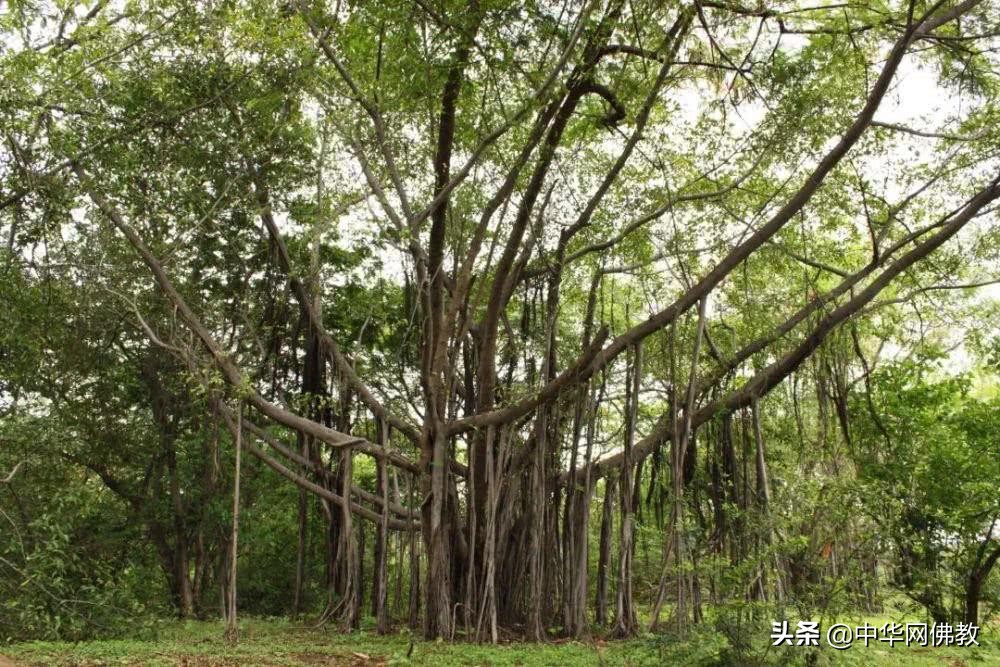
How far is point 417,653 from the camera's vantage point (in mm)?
5242

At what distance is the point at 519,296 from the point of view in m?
7.82

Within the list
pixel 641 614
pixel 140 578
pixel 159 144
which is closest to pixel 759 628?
pixel 641 614

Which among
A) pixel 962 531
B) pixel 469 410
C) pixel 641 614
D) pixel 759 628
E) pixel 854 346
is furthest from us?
pixel 641 614

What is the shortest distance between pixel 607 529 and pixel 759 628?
7.89 ft

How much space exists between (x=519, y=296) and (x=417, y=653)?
3449mm

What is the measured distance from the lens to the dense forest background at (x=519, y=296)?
5.18 m

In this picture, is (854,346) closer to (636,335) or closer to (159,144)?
(636,335)

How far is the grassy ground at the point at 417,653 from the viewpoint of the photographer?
14.5ft

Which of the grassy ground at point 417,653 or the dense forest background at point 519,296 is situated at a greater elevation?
the dense forest background at point 519,296

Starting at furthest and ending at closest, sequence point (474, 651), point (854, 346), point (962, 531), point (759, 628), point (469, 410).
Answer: point (469, 410) → point (854, 346) → point (962, 531) → point (474, 651) → point (759, 628)

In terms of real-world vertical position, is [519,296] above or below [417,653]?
above

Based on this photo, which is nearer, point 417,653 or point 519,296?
point 417,653

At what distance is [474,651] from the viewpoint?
17.3 feet

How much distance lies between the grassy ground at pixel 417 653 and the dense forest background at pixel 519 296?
0.58ft
